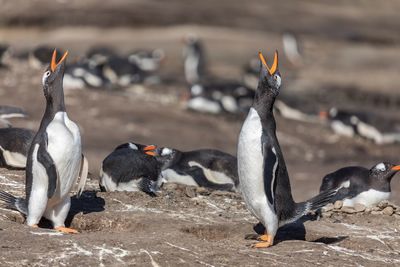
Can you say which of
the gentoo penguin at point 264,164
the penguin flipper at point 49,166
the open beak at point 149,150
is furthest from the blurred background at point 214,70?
the penguin flipper at point 49,166

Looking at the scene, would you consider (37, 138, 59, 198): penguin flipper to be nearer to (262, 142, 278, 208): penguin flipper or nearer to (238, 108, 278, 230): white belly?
(238, 108, 278, 230): white belly

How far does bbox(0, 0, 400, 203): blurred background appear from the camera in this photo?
19578 mm

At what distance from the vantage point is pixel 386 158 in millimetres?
20297

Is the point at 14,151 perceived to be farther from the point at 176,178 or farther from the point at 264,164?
the point at 264,164

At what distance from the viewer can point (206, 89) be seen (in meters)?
23.7

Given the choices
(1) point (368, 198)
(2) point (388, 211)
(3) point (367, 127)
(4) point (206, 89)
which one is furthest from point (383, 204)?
(4) point (206, 89)

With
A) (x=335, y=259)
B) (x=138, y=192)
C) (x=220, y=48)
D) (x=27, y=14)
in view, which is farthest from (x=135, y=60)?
(x=335, y=259)

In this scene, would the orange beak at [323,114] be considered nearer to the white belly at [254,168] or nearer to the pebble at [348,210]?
the pebble at [348,210]

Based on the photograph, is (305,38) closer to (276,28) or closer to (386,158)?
(276,28)

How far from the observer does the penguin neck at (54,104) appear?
852 cm

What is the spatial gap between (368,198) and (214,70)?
67.6 feet

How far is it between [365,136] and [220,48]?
11441 mm

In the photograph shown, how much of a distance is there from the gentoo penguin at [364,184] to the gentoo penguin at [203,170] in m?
1.39

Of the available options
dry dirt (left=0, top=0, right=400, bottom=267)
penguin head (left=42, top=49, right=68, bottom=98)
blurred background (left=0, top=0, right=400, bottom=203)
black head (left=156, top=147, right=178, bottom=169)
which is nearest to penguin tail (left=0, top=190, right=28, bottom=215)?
dry dirt (left=0, top=0, right=400, bottom=267)
